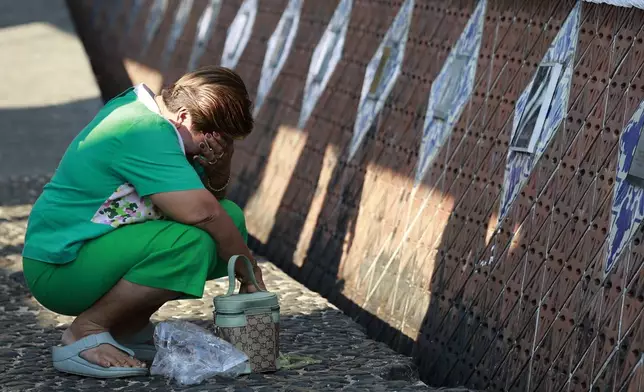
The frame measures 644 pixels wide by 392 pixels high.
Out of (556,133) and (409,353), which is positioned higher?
(556,133)

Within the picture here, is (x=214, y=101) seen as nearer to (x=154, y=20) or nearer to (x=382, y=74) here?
(x=382, y=74)

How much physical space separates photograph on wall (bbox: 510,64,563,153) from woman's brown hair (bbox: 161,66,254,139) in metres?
1.08

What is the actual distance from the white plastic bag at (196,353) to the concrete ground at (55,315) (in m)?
0.05

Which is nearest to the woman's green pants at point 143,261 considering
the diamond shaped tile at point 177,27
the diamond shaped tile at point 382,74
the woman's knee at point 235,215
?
the woman's knee at point 235,215

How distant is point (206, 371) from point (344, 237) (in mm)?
1989

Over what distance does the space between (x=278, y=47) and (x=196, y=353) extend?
3.55m

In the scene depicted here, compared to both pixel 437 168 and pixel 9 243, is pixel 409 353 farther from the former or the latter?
pixel 9 243

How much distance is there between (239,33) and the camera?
8.46 meters

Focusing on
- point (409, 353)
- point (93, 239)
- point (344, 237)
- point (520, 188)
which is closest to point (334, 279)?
point (344, 237)

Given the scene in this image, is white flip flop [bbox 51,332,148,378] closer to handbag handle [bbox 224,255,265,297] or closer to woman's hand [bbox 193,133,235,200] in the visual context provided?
handbag handle [bbox 224,255,265,297]

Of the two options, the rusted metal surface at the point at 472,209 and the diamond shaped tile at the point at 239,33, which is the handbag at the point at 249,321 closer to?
the rusted metal surface at the point at 472,209

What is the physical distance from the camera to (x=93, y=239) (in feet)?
14.6

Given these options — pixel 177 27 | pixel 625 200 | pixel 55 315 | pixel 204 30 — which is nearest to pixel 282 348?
pixel 55 315

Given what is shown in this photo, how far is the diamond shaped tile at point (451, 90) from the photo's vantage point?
5.38 m
